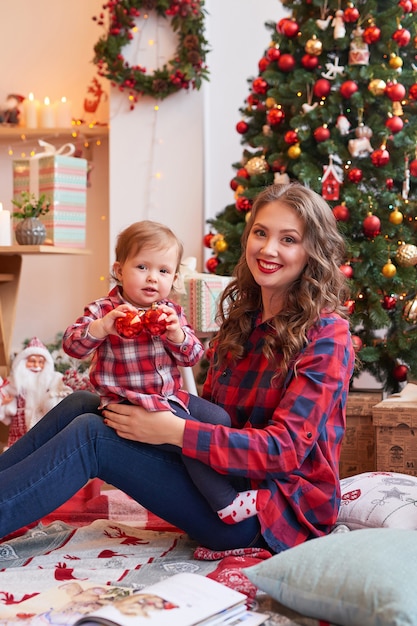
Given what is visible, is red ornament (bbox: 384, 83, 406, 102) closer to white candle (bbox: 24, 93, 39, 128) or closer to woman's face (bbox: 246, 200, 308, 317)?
woman's face (bbox: 246, 200, 308, 317)

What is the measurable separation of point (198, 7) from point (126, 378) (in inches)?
118

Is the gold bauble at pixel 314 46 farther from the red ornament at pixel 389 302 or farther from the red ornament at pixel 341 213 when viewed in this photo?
the red ornament at pixel 389 302

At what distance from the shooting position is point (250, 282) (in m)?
2.12

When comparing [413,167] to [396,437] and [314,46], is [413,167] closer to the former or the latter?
[314,46]

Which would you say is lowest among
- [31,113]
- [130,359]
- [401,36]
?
[130,359]

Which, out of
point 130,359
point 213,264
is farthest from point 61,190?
point 130,359

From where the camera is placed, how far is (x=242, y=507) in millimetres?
1817

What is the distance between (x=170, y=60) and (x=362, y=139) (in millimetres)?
1464

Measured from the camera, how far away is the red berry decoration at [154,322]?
1.81 m

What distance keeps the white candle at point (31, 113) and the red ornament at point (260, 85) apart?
5.43ft

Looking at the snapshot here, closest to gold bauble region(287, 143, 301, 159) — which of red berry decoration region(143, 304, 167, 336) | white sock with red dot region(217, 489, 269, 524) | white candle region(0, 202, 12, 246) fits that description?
white candle region(0, 202, 12, 246)

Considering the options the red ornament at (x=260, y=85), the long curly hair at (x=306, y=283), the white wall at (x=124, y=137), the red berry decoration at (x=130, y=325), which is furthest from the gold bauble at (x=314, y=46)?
the red berry decoration at (x=130, y=325)

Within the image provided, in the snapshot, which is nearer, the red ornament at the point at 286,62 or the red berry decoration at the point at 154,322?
the red berry decoration at the point at 154,322

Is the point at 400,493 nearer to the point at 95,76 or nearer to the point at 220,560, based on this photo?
the point at 220,560
